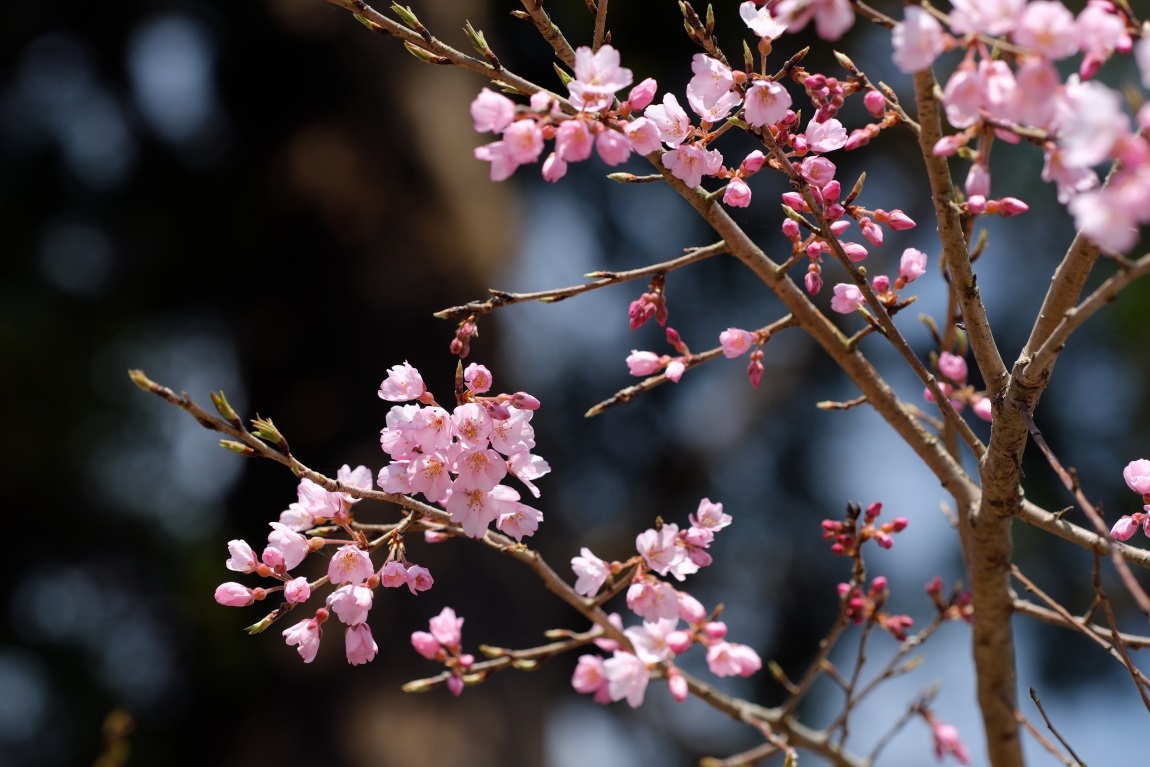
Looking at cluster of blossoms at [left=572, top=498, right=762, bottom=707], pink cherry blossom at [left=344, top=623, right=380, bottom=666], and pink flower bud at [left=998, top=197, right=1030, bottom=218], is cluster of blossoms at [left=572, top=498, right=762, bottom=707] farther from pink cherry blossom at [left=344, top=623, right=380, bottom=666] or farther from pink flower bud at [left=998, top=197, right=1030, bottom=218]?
pink flower bud at [left=998, top=197, right=1030, bottom=218]

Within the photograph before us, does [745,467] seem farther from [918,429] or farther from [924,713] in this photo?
[918,429]

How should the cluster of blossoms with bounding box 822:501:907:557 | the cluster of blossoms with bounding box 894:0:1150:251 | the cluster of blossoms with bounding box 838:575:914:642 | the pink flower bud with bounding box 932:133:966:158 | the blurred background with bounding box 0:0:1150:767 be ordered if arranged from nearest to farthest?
the cluster of blossoms with bounding box 894:0:1150:251, the pink flower bud with bounding box 932:133:966:158, the cluster of blossoms with bounding box 822:501:907:557, the cluster of blossoms with bounding box 838:575:914:642, the blurred background with bounding box 0:0:1150:767

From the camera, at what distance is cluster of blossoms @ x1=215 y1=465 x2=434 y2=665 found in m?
0.70

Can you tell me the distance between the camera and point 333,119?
291cm

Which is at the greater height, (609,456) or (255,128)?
(255,128)

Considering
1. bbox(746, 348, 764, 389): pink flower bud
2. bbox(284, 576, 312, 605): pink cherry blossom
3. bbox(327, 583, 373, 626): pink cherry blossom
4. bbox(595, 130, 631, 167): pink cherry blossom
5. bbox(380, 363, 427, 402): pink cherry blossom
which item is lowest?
bbox(284, 576, 312, 605): pink cherry blossom

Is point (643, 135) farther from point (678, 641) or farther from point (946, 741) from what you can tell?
point (946, 741)

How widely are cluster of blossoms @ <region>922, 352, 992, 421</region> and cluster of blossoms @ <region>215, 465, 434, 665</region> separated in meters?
0.53

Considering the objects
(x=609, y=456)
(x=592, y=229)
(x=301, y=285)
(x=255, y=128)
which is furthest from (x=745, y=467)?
(x=255, y=128)

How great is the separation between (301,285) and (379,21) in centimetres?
236

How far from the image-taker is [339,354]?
2.79 m

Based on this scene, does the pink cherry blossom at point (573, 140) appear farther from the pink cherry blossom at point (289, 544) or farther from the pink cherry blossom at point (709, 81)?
the pink cherry blossom at point (289, 544)

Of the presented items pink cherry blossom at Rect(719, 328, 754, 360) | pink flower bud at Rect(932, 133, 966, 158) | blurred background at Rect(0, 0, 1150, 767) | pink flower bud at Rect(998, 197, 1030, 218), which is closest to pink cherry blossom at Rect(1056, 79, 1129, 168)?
pink flower bud at Rect(932, 133, 966, 158)

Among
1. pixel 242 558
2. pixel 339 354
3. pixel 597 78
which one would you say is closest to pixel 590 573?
pixel 242 558
